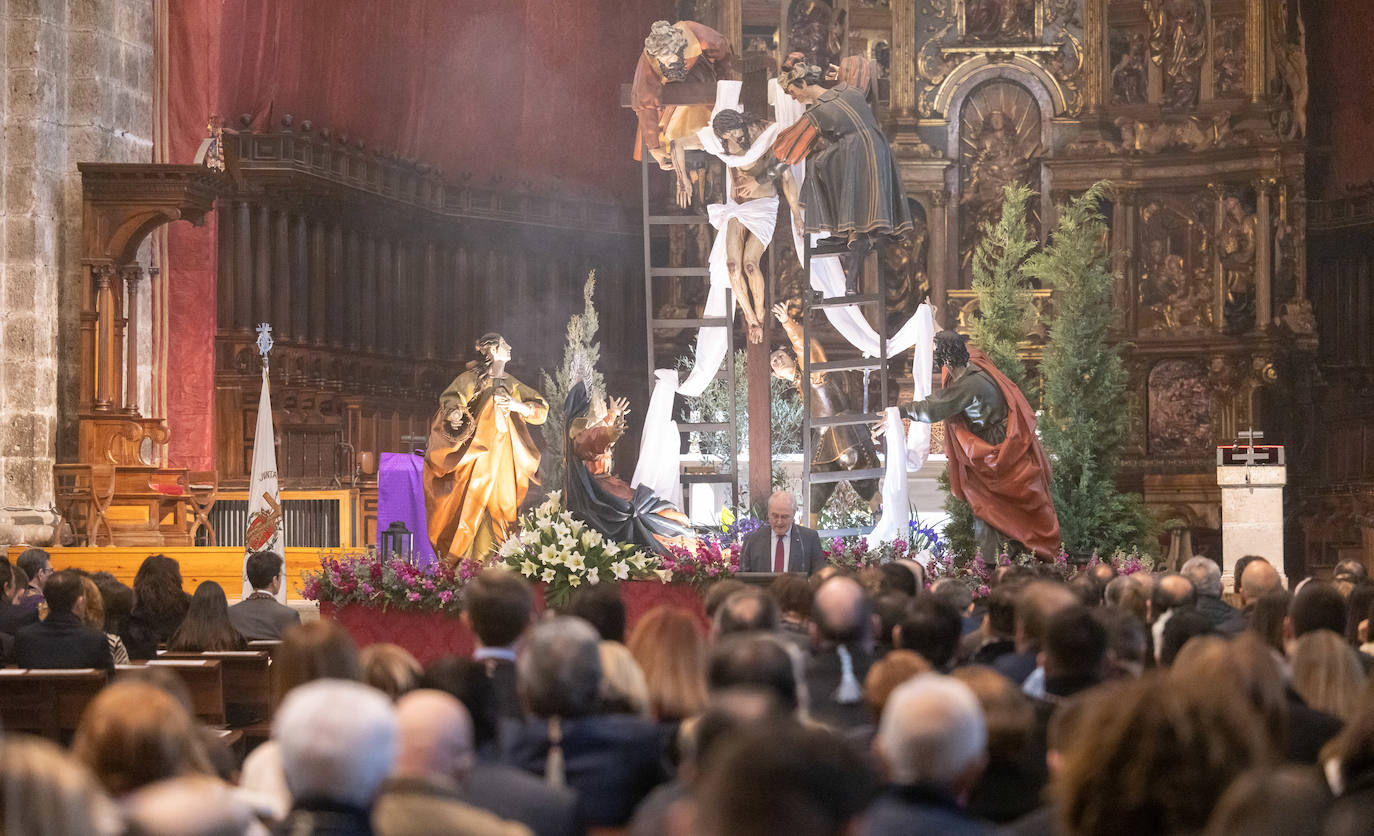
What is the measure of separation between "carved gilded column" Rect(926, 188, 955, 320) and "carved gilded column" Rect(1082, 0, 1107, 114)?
189 cm

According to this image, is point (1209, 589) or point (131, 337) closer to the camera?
point (1209, 589)

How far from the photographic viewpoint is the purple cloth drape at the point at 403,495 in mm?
13641

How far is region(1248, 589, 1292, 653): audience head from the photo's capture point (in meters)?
6.02

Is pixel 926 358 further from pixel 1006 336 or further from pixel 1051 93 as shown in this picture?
pixel 1051 93

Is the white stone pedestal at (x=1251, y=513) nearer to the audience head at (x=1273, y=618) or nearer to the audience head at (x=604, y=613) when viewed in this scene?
the audience head at (x=1273, y=618)

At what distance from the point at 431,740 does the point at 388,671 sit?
3.53 feet

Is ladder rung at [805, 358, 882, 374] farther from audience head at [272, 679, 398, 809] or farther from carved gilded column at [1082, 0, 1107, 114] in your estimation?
carved gilded column at [1082, 0, 1107, 114]

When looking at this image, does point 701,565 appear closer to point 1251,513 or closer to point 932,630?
point 932,630

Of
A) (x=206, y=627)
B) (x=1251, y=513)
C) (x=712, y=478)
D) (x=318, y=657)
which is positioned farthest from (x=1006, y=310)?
(x=318, y=657)

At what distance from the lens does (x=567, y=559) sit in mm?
10312

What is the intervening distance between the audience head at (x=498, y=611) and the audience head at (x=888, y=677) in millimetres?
1133

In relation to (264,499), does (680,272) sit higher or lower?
higher

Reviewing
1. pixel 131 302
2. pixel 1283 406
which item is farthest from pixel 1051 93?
pixel 131 302

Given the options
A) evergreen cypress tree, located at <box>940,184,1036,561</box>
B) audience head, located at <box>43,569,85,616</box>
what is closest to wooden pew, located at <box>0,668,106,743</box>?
audience head, located at <box>43,569,85,616</box>
